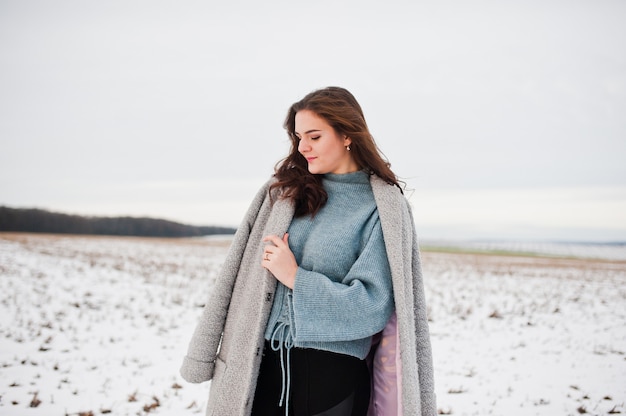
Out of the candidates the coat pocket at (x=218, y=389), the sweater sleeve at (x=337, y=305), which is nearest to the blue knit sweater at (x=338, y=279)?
the sweater sleeve at (x=337, y=305)

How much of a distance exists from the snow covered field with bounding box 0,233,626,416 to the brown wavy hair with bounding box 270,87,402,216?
9.91 feet

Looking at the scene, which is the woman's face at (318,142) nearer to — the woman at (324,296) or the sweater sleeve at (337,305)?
the woman at (324,296)

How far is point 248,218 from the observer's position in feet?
7.93

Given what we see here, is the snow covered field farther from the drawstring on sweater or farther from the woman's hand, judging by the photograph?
the woman's hand

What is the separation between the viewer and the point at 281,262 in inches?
80.7

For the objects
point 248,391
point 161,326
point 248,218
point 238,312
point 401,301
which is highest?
point 248,218

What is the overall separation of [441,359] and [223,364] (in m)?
4.70

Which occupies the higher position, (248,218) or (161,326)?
(248,218)

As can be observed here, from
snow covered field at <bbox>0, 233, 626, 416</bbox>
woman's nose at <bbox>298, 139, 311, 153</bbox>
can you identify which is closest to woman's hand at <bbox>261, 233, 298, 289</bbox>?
woman's nose at <bbox>298, 139, 311, 153</bbox>

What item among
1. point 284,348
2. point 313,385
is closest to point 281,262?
point 284,348

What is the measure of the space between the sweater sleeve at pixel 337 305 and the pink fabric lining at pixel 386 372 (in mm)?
225

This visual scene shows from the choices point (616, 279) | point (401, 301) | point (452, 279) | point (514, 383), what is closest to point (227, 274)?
point (401, 301)

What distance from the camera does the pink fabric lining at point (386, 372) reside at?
221 centimetres

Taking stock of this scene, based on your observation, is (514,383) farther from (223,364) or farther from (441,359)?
(223,364)
